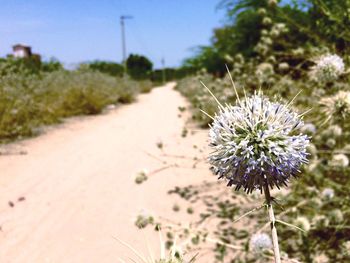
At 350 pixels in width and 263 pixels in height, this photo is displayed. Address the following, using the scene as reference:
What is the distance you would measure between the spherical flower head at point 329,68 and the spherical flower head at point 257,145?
1.52m

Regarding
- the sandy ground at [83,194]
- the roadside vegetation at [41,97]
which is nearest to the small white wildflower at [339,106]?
the sandy ground at [83,194]

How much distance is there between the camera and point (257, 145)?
1.05 meters

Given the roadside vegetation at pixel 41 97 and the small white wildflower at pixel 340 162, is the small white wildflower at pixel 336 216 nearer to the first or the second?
the small white wildflower at pixel 340 162

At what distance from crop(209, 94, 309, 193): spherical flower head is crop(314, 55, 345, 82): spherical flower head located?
1515 mm

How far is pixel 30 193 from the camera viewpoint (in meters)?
3.93

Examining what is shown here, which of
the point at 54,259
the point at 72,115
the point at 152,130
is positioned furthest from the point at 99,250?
the point at 72,115

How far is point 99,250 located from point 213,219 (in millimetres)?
975

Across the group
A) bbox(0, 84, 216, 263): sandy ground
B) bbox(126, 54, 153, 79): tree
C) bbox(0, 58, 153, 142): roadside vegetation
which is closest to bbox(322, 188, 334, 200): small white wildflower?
bbox(0, 84, 216, 263): sandy ground

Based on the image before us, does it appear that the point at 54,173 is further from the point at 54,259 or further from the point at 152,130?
the point at 152,130

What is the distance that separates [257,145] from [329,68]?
66.0 inches

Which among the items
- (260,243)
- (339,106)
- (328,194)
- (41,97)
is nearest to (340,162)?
(328,194)

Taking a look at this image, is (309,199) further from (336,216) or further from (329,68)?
(329,68)

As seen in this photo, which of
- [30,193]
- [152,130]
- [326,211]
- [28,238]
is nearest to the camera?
[326,211]

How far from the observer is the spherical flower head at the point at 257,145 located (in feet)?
3.38
